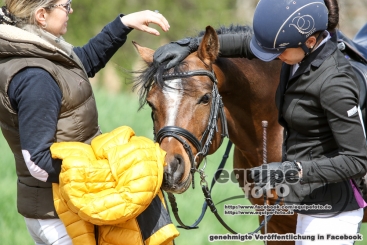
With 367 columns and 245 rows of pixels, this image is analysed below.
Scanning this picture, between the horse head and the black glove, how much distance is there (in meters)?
0.04

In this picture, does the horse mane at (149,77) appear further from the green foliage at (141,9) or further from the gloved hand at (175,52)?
the green foliage at (141,9)

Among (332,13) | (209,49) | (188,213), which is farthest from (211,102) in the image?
(188,213)

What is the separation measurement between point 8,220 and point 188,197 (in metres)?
1.73

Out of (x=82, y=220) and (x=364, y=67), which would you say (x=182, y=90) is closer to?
(x=82, y=220)

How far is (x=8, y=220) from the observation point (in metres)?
5.23

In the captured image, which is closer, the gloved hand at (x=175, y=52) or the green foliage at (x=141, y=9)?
the gloved hand at (x=175, y=52)

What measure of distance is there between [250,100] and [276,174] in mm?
832

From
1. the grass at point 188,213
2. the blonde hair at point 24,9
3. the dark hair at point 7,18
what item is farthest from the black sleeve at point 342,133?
the grass at point 188,213

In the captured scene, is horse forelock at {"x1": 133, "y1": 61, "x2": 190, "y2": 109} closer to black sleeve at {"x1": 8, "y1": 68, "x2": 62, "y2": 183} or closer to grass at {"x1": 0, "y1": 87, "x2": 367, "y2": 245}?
black sleeve at {"x1": 8, "y1": 68, "x2": 62, "y2": 183}

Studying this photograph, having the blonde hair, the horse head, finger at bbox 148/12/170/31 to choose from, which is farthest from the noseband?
the blonde hair

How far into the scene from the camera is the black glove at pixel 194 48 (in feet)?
9.67

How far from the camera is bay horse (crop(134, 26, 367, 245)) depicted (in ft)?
9.07

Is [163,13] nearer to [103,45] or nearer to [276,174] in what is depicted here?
[103,45]

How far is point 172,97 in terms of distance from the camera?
2838 millimetres
